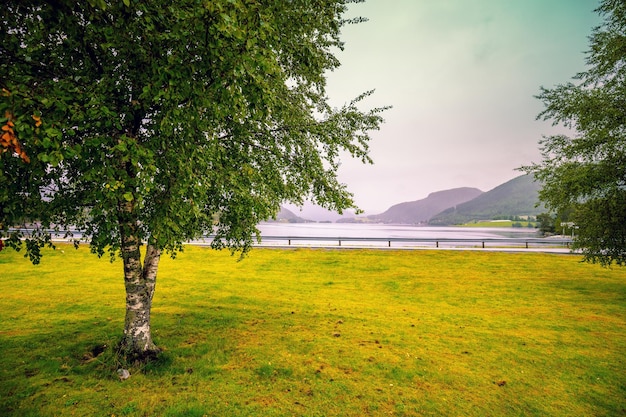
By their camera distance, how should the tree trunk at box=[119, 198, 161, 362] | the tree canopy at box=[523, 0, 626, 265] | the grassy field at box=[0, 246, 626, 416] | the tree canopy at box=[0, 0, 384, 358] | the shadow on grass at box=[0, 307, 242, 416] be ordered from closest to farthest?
the tree canopy at box=[0, 0, 384, 358], the grassy field at box=[0, 246, 626, 416], the shadow on grass at box=[0, 307, 242, 416], the tree trunk at box=[119, 198, 161, 362], the tree canopy at box=[523, 0, 626, 265]

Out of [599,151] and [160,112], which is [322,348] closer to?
[160,112]

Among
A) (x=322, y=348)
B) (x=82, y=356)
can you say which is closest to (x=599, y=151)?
(x=322, y=348)

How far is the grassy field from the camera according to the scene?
6.44m

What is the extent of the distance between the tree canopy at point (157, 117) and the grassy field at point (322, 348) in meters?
2.45

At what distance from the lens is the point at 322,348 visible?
916 centimetres

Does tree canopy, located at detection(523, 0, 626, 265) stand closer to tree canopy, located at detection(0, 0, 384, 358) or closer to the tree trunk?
tree canopy, located at detection(0, 0, 384, 358)

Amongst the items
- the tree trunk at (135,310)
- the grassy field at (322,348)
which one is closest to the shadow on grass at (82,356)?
the grassy field at (322,348)

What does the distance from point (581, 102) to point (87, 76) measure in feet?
60.8

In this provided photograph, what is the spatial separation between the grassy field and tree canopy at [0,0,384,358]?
8.03ft

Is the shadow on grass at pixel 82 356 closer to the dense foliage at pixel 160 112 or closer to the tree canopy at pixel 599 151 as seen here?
the dense foliage at pixel 160 112

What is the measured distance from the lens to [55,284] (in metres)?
16.8

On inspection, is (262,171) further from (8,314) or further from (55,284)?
(55,284)

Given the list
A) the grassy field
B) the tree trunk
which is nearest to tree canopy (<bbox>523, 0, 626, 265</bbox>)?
the grassy field

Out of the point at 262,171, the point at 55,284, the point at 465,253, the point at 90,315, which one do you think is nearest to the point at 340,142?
the point at 262,171
